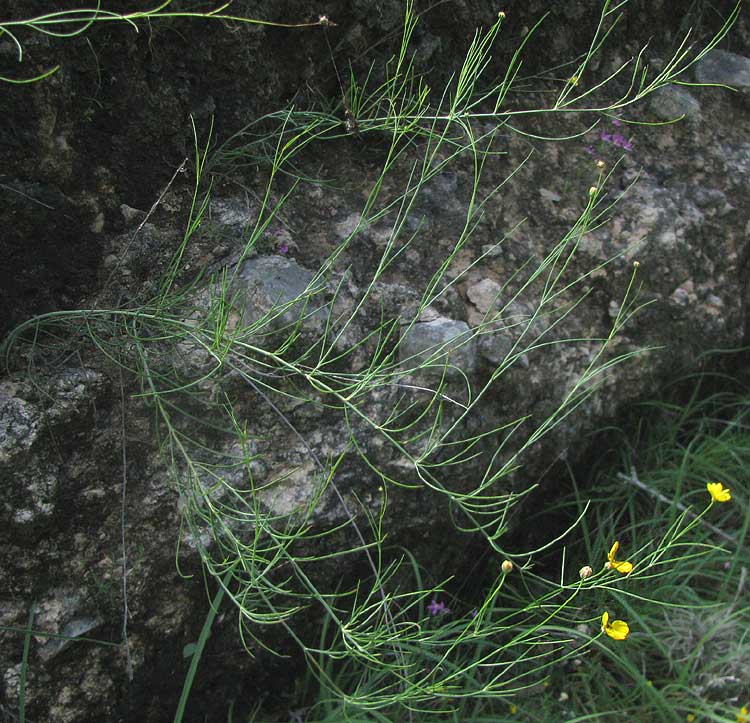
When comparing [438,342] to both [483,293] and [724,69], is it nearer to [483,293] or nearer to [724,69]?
[483,293]

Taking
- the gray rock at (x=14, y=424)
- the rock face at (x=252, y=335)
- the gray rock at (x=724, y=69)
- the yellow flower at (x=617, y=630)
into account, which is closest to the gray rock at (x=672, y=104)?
the gray rock at (x=724, y=69)

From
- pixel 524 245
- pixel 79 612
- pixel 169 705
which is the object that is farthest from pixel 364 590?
pixel 524 245

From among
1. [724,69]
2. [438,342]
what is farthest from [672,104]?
[438,342]

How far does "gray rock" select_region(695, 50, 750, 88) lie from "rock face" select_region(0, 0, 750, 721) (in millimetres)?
369

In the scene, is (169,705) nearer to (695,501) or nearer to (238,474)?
(238,474)

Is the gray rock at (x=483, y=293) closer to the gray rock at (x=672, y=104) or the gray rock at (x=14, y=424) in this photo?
the gray rock at (x=672, y=104)

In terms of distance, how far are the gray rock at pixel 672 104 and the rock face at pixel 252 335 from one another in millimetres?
218

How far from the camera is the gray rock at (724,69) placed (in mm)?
1761

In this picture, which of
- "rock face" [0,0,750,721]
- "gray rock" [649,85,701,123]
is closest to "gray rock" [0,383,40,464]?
"rock face" [0,0,750,721]

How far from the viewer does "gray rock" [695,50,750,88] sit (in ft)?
5.78

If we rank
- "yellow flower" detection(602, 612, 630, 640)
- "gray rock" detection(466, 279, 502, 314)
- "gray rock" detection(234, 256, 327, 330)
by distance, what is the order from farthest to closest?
"gray rock" detection(466, 279, 502, 314) < "gray rock" detection(234, 256, 327, 330) < "yellow flower" detection(602, 612, 630, 640)

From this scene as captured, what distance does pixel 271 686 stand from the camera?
4.22 ft

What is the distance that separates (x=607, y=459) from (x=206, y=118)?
1.05 metres

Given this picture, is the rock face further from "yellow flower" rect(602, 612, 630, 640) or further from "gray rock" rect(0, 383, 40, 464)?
"yellow flower" rect(602, 612, 630, 640)
